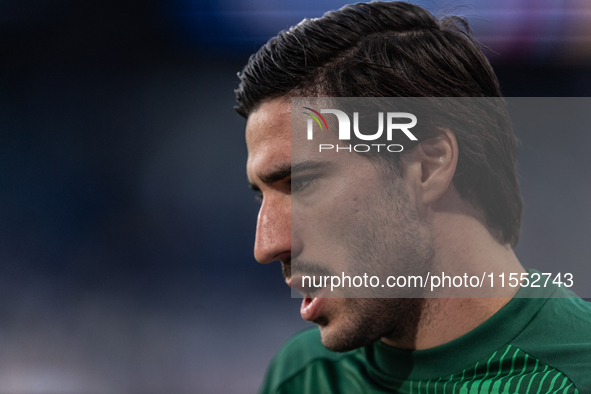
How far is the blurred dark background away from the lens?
1978 millimetres

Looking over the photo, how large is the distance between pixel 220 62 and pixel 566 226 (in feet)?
5.41

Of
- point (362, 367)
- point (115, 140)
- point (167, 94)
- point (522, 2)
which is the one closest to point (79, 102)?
point (115, 140)

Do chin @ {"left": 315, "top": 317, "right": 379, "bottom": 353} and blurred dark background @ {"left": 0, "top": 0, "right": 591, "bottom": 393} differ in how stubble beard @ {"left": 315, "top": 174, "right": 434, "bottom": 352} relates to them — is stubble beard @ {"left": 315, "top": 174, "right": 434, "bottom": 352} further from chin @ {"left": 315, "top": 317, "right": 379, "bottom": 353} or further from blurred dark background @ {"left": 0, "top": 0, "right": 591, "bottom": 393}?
blurred dark background @ {"left": 0, "top": 0, "right": 591, "bottom": 393}

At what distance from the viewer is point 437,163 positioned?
0.83 meters

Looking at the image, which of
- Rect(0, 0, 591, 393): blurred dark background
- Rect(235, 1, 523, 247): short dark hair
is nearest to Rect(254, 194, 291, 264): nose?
Rect(235, 1, 523, 247): short dark hair

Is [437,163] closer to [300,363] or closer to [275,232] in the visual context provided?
[275,232]

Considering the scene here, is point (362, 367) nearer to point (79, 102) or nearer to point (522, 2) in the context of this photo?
point (522, 2)

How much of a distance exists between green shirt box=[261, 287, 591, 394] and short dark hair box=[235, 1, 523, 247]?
170 millimetres

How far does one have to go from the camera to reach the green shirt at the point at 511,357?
69 centimetres

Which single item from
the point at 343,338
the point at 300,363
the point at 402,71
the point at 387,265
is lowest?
the point at 300,363

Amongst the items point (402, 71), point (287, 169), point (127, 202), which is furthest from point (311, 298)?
point (127, 202)

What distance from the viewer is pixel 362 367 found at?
0.98 metres

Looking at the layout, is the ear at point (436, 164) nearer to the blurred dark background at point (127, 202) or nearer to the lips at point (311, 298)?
the lips at point (311, 298)

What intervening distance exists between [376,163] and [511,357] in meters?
0.41
